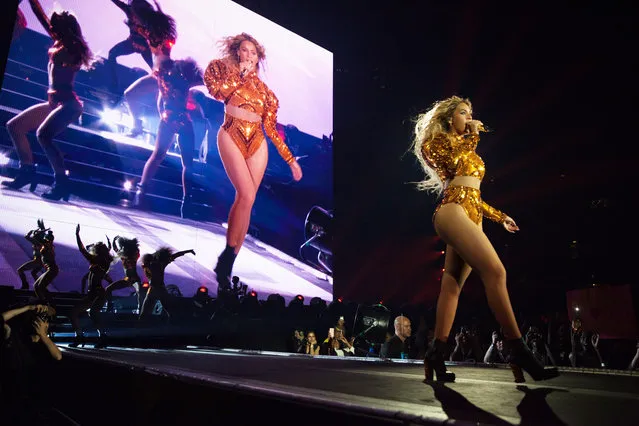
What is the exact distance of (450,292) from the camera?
7.07ft

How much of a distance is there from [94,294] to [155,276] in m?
1.11

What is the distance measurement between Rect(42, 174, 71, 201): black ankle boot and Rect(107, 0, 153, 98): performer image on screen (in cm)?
163

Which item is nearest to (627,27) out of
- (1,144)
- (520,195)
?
(520,195)

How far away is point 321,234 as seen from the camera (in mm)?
9914

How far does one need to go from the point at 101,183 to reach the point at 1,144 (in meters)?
1.34

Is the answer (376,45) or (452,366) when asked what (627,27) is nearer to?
(376,45)

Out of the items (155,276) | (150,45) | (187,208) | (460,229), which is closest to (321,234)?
(187,208)

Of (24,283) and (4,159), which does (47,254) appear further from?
(4,159)

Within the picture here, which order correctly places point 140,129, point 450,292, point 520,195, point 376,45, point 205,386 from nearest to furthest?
point 205,386, point 450,292, point 140,129, point 376,45, point 520,195

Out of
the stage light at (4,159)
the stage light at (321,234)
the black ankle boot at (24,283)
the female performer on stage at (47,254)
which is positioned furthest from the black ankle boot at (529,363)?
the stage light at (321,234)

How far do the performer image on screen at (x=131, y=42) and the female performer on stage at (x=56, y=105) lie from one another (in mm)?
390

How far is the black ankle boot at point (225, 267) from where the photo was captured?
305 inches

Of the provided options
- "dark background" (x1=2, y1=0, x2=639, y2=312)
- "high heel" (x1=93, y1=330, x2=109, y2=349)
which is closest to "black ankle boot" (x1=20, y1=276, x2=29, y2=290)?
"high heel" (x1=93, y1=330, x2=109, y2=349)

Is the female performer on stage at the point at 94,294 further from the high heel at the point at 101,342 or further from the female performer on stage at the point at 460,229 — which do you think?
the female performer on stage at the point at 460,229
